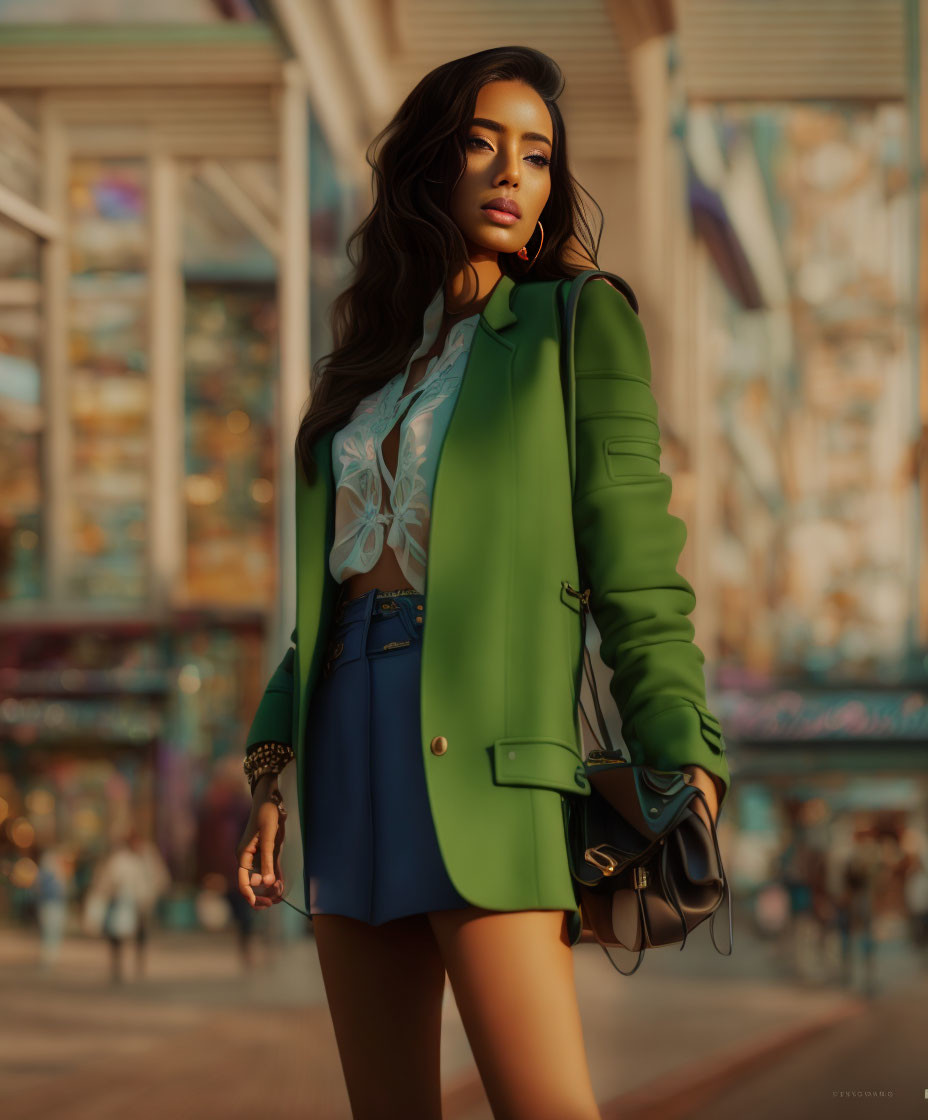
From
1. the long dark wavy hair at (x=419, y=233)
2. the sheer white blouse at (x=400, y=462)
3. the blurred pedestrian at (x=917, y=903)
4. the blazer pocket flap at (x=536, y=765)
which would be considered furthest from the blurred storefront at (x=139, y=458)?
the blazer pocket flap at (x=536, y=765)

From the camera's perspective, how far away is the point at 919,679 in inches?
1320

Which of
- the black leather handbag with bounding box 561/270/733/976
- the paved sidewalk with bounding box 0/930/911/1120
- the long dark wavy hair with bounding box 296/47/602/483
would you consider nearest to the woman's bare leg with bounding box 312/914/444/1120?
the black leather handbag with bounding box 561/270/733/976

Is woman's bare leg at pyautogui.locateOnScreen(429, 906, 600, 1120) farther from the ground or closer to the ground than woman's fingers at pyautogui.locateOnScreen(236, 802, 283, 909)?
closer to the ground

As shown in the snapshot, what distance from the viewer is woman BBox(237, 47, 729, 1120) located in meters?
1.76

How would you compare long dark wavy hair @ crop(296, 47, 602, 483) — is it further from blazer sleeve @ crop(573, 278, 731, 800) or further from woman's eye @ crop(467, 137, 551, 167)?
blazer sleeve @ crop(573, 278, 731, 800)

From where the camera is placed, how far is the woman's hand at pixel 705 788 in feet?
5.74

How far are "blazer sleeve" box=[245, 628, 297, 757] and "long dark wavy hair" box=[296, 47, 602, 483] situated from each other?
0.85 ft

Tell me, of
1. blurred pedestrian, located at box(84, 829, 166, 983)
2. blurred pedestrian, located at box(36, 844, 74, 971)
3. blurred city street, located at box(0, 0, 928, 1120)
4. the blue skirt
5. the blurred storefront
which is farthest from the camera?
the blurred storefront

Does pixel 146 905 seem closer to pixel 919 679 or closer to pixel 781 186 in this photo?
pixel 919 679

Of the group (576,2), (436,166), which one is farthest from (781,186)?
(436,166)

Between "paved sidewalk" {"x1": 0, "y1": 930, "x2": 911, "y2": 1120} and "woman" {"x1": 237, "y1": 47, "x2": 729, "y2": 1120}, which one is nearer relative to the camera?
"woman" {"x1": 237, "y1": 47, "x2": 729, "y2": 1120}

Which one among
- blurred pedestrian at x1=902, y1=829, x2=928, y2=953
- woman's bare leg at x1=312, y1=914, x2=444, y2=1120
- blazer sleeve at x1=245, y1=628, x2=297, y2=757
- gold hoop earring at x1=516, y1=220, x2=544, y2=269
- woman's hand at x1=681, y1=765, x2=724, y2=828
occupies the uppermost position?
gold hoop earring at x1=516, y1=220, x2=544, y2=269

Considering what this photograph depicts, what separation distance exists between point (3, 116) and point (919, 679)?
24401 mm

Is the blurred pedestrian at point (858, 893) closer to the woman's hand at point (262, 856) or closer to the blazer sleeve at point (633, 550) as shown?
the woman's hand at point (262, 856)
